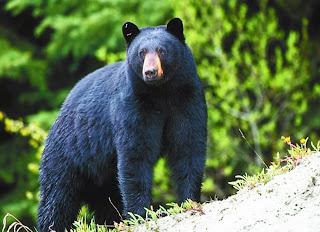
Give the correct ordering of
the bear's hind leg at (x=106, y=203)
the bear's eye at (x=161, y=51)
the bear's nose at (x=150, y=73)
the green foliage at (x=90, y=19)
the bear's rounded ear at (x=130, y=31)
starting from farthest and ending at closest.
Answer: the green foliage at (x=90, y=19) → the bear's hind leg at (x=106, y=203) → the bear's rounded ear at (x=130, y=31) → the bear's eye at (x=161, y=51) → the bear's nose at (x=150, y=73)

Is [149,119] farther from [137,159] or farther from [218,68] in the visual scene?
[218,68]

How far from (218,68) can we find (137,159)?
618cm

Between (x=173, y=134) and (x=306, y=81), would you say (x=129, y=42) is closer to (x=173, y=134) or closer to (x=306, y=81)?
(x=173, y=134)

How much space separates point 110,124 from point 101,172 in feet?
1.67

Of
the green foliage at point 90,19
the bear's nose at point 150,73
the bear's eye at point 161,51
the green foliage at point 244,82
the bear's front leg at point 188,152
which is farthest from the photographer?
the green foliage at point 90,19

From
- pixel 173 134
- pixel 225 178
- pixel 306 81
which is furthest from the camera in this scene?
pixel 225 178

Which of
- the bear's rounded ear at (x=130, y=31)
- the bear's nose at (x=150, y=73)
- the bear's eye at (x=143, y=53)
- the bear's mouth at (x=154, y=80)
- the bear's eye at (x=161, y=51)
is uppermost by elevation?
the bear's rounded ear at (x=130, y=31)

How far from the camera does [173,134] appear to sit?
211 inches

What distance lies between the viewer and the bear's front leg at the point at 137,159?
5.22 m

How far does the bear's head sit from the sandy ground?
121 centimetres

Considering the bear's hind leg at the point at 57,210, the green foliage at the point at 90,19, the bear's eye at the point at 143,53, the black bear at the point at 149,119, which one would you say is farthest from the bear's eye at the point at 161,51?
the green foliage at the point at 90,19

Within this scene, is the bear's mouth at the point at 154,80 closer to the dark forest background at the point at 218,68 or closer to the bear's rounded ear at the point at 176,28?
the bear's rounded ear at the point at 176,28

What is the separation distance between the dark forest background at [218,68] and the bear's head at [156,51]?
4580mm

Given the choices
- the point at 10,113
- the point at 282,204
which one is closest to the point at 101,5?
the point at 10,113
